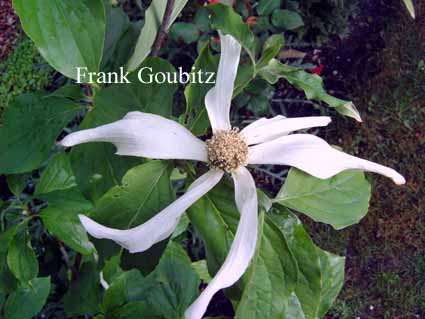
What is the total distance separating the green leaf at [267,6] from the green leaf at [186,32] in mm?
211

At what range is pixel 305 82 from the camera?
0.66m

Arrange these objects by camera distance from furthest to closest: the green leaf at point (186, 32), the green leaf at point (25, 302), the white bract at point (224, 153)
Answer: the green leaf at point (186, 32)
the green leaf at point (25, 302)
the white bract at point (224, 153)

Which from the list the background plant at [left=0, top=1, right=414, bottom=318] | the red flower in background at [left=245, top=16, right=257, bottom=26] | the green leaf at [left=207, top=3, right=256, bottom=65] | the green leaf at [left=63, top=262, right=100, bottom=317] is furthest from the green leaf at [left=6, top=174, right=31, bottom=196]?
the red flower in background at [left=245, top=16, right=257, bottom=26]

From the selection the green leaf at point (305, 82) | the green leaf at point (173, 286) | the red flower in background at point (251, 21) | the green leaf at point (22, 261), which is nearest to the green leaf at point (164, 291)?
the green leaf at point (173, 286)

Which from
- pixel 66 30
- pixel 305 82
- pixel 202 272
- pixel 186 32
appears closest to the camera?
pixel 66 30

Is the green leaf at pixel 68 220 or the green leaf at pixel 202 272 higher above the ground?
the green leaf at pixel 68 220

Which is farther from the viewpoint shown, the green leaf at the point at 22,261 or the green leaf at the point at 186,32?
the green leaf at the point at 186,32

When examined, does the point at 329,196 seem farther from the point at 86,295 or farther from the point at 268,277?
the point at 86,295

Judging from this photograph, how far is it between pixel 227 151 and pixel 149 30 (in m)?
0.20

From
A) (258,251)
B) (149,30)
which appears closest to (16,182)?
(149,30)

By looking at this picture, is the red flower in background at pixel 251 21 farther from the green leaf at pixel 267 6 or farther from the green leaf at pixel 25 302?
the green leaf at pixel 25 302

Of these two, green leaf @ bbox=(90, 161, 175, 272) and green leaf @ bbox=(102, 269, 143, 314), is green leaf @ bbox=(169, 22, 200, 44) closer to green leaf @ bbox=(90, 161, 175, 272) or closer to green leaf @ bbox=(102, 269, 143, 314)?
green leaf @ bbox=(102, 269, 143, 314)

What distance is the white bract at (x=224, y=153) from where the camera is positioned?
0.50 meters

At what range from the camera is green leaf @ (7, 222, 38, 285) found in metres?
0.83
